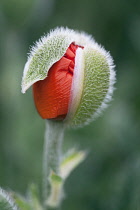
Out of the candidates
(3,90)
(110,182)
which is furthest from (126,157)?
(3,90)

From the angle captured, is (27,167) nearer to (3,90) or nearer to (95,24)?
(3,90)

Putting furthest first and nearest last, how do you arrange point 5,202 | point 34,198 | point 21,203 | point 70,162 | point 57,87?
point 70,162, point 34,198, point 21,203, point 57,87, point 5,202

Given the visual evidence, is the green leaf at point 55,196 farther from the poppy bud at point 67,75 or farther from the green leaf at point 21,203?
the poppy bud at point 67,75

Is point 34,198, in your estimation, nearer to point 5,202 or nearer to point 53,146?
point 53,146

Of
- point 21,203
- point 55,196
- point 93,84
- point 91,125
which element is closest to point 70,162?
point 55,196

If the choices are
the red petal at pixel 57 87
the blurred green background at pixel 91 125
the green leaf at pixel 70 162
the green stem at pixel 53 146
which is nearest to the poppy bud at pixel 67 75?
the red petal at pixel 57 87
